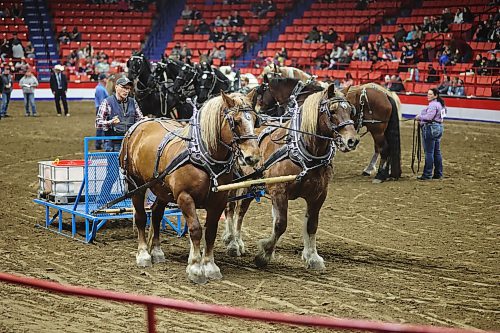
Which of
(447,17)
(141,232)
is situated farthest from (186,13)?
(141,232)

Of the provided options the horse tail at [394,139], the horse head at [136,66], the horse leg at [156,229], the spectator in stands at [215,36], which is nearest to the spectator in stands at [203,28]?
the spectator in stands at [215,36]

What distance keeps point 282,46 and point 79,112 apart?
9900 millimetres

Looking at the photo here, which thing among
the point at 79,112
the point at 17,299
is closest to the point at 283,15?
the point at 79,112

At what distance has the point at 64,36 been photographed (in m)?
35.7

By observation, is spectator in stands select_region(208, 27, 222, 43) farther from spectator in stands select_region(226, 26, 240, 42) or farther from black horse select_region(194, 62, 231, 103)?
black horse select_region(194, 62, 231, 103)

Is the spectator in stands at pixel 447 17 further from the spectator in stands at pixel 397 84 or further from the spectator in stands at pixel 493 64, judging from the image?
the spectator in stands at pixel 493 64

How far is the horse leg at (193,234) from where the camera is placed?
739 centimetres

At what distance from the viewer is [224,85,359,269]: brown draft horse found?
25.9 feet

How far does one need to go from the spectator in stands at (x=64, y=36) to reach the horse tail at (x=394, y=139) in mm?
24523

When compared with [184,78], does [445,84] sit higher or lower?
lower

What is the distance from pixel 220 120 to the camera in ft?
24.2

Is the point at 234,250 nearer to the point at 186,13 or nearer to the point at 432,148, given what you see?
the point at 432,148

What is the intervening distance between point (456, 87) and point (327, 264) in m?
15.9

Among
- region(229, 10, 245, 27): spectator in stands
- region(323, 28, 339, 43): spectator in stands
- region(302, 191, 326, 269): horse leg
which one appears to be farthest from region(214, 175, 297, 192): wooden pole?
region(229, 10, 245, 27): spectator in stands
